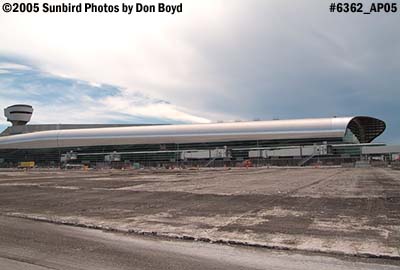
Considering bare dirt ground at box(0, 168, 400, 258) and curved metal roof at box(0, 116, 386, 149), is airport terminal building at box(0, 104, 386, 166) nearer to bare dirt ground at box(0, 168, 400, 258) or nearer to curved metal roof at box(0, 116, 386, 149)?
curved metal roof at box(0, 116, 386, 149)

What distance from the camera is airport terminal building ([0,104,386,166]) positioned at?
128875mm

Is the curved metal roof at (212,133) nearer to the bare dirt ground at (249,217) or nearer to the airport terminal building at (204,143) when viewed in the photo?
the airport terminal building at (204,143)

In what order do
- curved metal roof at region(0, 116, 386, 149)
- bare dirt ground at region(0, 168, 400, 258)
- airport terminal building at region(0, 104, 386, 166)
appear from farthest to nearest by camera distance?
curved metal roof at region(0, 116, 386, 149)
airport terminal building at region(0, 104, 386, 166)
bare dirt ground at region(0, 168, 400, 258)

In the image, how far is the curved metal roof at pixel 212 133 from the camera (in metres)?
132

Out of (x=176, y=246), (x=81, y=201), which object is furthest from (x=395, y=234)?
(x=81, y=201)

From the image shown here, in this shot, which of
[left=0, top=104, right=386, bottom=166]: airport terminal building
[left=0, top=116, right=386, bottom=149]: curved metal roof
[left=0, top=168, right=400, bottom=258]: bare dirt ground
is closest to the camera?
[left=0, top=168, right=400, bottom=258]: bare dirt ground

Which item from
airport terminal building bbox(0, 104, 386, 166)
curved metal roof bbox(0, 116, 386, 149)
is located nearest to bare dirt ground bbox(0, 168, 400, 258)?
airport terminal building bbox(0, 104, 386, 166)

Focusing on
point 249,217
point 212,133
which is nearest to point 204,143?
point 212,133

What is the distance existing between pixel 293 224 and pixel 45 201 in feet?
42.4

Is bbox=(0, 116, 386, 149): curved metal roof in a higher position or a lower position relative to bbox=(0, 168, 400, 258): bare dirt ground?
higher

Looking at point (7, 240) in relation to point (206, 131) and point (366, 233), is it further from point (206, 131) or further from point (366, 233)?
point (206, 131)

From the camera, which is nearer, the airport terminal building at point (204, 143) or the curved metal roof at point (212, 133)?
the airport terminal building at point (204, 143)

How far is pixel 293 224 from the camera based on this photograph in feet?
38.7

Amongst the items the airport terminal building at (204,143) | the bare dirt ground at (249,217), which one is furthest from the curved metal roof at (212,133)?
the bare dirt ground at (249,217)
